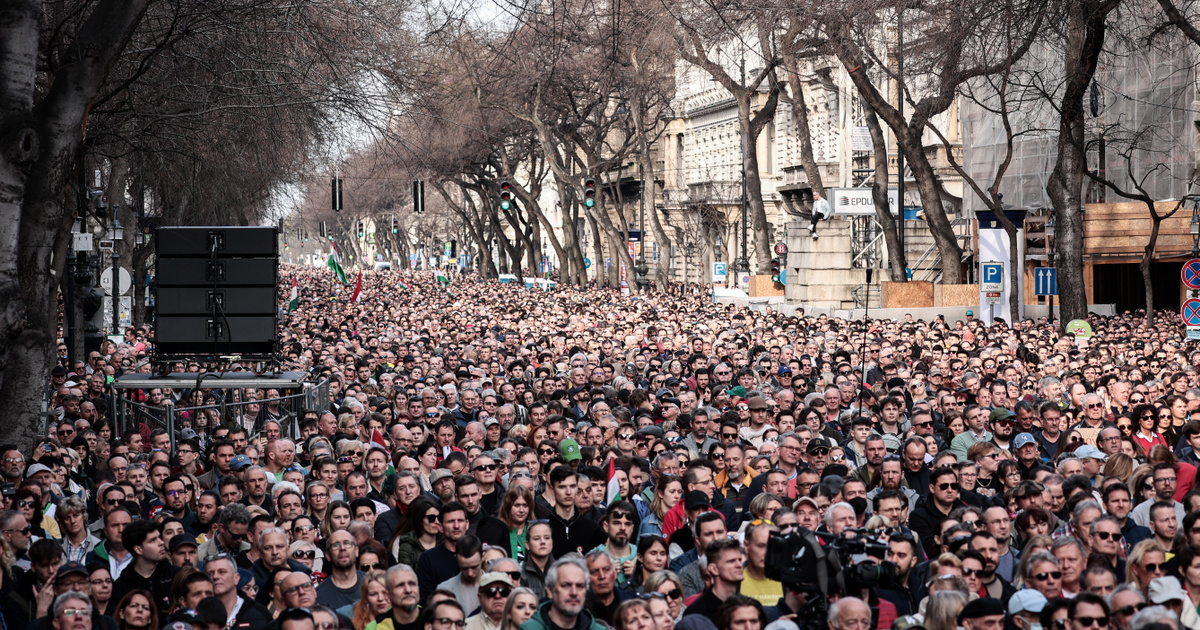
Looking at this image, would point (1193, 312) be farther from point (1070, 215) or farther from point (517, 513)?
point (517, 513)

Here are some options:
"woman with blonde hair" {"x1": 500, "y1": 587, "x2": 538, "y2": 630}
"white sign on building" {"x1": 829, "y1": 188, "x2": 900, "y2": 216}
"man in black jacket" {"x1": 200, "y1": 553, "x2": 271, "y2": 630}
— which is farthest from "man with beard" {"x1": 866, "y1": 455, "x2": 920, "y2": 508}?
"white sign on building" {"x1": 829, "y1": 188, "x2": 900, "y2": 216}

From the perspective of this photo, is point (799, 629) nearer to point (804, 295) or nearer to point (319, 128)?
point (319, 128)

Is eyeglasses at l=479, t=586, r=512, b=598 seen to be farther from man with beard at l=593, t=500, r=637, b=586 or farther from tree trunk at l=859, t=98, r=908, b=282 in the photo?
tree trunk at l=859, t=98, r=908, b=282

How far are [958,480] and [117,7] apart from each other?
24.4ft

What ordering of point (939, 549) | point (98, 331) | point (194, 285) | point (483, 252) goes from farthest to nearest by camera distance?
point (483, 252) < point (98, 331) < point (194, 285) < point (939, 549)

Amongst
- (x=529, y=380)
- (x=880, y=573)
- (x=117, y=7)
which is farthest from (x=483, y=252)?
(x=880, y=573)

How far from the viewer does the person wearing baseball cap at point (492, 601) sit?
7637 mm

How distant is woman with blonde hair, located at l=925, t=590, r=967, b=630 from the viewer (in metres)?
6.90

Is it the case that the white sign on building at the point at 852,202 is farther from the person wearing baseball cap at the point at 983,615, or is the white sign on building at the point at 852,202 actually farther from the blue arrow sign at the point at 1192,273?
the person wearing baseball cap at the point at 983,615

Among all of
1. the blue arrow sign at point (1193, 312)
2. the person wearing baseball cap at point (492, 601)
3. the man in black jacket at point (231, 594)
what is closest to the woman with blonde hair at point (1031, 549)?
the person wearing baseball cap at point (492, 601)

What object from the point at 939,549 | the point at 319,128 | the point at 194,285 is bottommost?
the point at 939,549

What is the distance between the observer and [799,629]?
6.67 metres

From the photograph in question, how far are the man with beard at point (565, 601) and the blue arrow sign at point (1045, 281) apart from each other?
25.3m

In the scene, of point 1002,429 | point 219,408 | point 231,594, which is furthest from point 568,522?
point 219,408
